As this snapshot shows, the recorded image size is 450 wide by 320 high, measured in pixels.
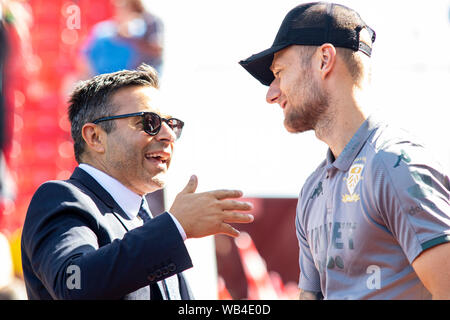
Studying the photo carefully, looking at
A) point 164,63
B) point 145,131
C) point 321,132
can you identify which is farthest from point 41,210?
point 164,63

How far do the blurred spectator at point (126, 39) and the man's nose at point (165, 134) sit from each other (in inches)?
205

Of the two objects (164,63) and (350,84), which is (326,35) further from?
(164,63)

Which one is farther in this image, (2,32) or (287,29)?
(2,32)

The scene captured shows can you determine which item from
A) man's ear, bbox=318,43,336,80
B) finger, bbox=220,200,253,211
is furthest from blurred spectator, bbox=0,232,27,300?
man's ear, bbox=318,43,336,80

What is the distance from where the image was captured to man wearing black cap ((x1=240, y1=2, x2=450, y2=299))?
2.25 m

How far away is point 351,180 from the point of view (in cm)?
255

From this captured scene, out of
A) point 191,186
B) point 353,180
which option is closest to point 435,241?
point 353,180

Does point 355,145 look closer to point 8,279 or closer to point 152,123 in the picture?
point 152,123

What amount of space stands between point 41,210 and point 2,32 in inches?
269

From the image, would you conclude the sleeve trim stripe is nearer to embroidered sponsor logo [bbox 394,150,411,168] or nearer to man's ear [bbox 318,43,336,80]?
embroidered sponsor logo [bbox 394,150,411,168]

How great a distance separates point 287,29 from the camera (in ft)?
9.57

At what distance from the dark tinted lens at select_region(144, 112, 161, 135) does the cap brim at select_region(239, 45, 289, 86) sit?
0.53m

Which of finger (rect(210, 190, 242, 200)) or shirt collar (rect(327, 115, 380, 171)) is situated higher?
shirt collar (rect(327, 115, 380, 171))

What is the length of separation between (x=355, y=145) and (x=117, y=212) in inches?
45.9
